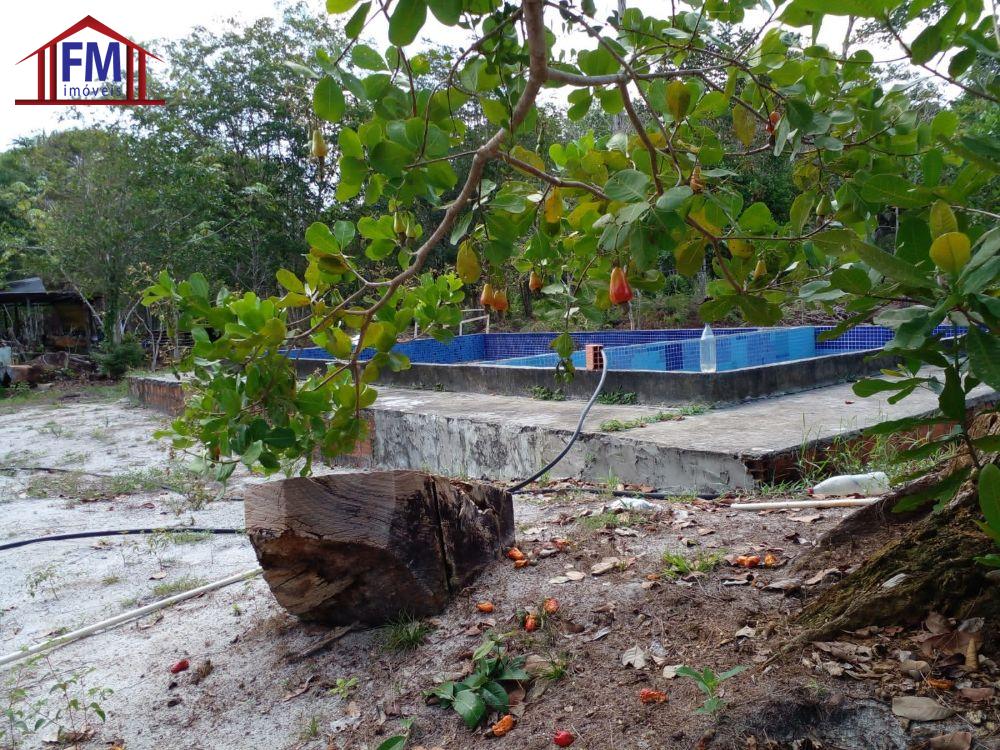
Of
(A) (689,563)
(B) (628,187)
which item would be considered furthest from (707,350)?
(B) (628,187)

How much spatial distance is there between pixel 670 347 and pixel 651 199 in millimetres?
8368

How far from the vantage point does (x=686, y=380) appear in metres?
6.16

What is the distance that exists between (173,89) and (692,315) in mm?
12644

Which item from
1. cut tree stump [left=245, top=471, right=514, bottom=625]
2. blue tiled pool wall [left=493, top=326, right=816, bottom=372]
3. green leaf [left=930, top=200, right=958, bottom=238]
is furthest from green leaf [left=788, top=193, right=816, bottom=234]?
blue tiled pool wall [left=493, top=326, right=816, bottom=372]

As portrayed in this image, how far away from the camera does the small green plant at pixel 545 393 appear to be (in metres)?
7.30

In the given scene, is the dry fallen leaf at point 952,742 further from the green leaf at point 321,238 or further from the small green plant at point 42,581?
the small green plant at point 42,581

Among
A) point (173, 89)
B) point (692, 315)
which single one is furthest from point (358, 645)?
point (173, 89)

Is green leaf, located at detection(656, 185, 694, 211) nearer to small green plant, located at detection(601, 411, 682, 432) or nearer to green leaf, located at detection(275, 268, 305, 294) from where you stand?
green leaf, located at detection(275, 268, 305, 294)

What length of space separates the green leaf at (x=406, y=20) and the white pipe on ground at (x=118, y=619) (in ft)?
8.77

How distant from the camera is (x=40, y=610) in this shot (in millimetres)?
3445

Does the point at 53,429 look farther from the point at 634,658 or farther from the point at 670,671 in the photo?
the point at 670,671

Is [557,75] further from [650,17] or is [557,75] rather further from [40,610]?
[40,610]

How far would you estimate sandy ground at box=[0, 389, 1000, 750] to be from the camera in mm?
1672

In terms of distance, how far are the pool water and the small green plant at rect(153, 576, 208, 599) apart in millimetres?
4508
